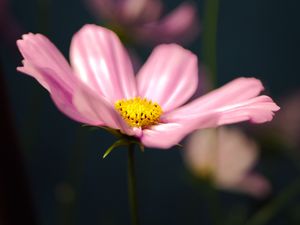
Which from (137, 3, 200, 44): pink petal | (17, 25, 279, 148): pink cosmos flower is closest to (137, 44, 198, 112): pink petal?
(17, 25, 279, 148): pink cosmos flower

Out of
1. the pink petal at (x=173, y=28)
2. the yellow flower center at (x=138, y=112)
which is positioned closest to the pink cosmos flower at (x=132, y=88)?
the yellow flower center at (x=138, y=112)

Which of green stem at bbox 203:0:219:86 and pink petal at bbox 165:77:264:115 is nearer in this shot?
pink petal at bbox 165:77:264:115

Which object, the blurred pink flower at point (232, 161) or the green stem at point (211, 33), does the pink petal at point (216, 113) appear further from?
the blurred pink flower at point (232, 161)

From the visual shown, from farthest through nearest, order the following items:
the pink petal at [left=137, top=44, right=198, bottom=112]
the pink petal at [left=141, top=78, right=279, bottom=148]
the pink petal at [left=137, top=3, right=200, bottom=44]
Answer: the pink petal at [left=137, top=3, right=200, bottom=44] < the pink petal at [left=137, top=44, right=198, bottom=112] < the pink petal at [left=141, top=78, right=279, bottom=148]

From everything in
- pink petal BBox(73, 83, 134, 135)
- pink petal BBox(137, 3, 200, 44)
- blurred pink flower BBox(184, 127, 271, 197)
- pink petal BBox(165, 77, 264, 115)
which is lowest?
blurred pink flower BBox(184, 127, 271, 197)

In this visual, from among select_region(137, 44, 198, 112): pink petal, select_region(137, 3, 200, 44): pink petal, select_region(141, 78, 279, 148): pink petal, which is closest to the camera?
select_region(141, 78, 279, 148): pink petal
